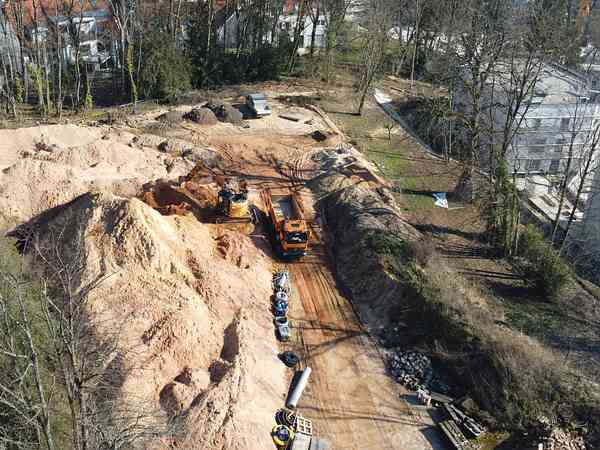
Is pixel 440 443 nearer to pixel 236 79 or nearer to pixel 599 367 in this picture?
pixel 599 367

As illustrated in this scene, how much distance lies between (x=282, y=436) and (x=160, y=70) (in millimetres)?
33367

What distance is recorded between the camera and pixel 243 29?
54156mm

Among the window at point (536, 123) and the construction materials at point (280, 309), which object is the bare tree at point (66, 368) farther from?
the window at point (536, 123)

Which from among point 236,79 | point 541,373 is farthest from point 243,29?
point 541,373

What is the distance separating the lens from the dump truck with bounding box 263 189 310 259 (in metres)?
27.6

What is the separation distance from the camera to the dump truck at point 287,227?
2762 cm

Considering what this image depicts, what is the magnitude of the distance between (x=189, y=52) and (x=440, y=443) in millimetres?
41001

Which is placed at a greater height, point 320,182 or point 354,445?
point 320,182

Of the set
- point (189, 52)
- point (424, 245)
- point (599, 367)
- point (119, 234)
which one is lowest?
point (599, 367)

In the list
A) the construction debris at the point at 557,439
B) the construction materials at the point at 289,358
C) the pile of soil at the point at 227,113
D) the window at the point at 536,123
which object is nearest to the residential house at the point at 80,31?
the pile of soil at the point at 227,113

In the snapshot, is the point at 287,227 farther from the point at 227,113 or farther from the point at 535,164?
the point at 535,164

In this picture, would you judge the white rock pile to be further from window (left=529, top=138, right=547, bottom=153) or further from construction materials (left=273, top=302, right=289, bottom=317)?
window (left=529, top=138, right=547, bottom=153)

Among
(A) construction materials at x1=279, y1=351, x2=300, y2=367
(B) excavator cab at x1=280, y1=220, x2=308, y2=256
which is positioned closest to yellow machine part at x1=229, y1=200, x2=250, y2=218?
(B) excavator cab at x1=280, y1=220, x2=308, y2=256

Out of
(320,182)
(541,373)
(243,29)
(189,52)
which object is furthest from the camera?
(243,29)
